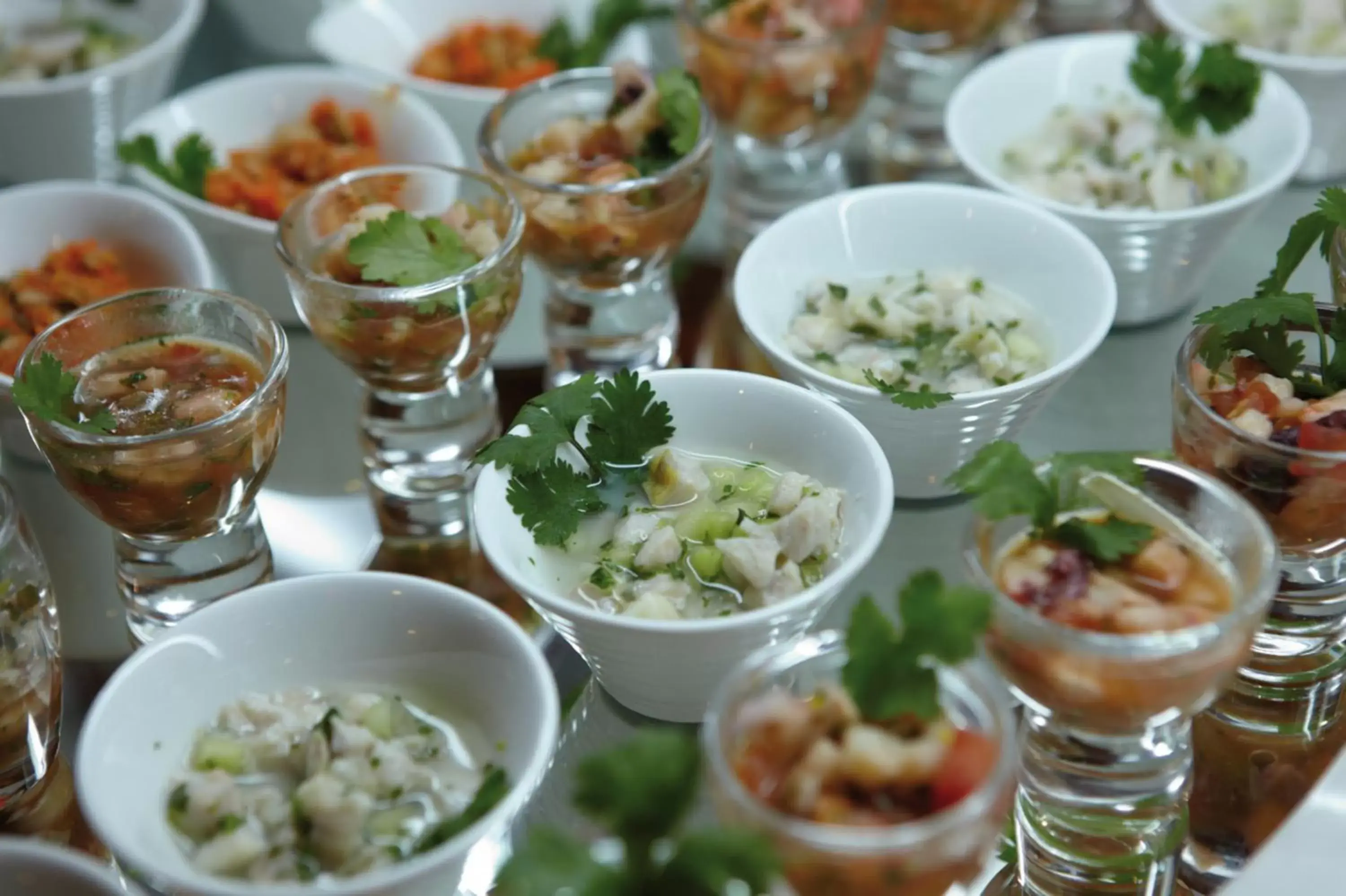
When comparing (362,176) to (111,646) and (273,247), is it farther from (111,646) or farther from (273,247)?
(111,646)

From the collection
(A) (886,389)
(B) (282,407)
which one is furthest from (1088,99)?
(B) (282,407)

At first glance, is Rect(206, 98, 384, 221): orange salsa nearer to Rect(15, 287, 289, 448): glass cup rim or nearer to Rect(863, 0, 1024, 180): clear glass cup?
Rect(15, 287, 289, 448): glass cup rim

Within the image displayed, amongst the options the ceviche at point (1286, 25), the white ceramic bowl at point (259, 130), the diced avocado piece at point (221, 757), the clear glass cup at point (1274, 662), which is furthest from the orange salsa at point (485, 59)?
the diced avocado piece at point (221, 757)

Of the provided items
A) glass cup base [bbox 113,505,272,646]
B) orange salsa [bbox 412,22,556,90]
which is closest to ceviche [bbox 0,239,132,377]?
glass cup base [bbox 113,505,272,646]

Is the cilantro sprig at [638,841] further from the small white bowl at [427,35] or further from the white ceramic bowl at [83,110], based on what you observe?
the white ceramic bowl at [83,110]

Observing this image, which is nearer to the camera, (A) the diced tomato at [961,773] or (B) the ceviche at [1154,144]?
(A) the diced tomato at [961,773]

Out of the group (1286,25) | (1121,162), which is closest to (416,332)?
(1121,162)

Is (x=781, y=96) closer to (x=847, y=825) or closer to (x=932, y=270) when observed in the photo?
(x=932, y=270)
